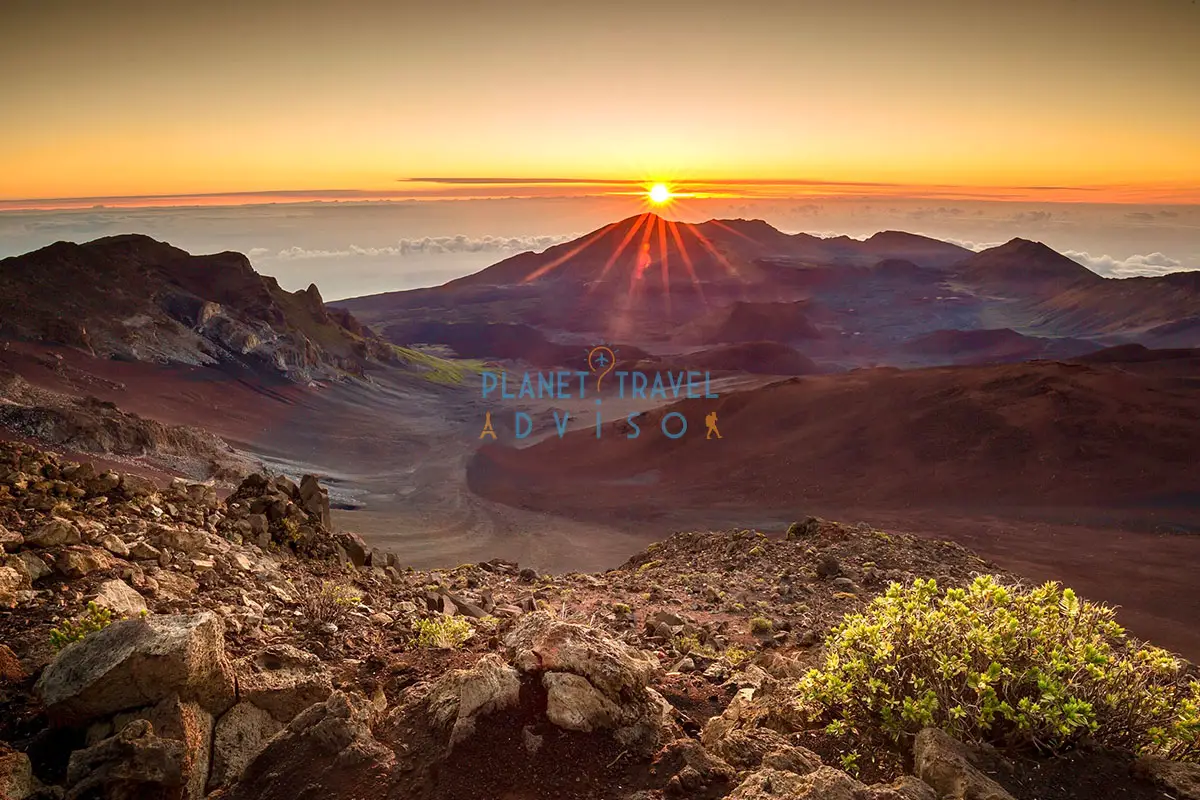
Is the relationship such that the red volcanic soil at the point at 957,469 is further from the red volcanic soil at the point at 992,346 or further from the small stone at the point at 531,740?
the red volcanic soil at the point at 992,346

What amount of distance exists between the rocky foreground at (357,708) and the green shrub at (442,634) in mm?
30

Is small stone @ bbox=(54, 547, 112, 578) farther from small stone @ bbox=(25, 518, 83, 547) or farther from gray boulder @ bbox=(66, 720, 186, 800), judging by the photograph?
gray boulder @ bbox=(66, 720, 186, 800)

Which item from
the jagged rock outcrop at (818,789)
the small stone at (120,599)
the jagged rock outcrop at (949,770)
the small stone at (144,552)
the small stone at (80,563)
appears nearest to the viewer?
the jagged rock outcrop at (818,789)

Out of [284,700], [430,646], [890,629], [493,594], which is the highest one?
[890,629]

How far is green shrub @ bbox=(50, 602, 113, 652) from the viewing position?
4.53 m

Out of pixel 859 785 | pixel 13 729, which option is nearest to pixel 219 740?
pixel 13 729

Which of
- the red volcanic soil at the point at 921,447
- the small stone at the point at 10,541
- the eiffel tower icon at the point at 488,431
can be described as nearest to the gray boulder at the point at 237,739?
the small stone at the point at 10,541

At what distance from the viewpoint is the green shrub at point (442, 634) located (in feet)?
19.9

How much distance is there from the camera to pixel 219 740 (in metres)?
3.97

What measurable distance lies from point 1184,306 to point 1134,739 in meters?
132

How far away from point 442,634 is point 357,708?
2167 millimetres

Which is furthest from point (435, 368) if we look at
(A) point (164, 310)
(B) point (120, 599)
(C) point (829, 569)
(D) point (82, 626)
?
(D) point (82, 626)

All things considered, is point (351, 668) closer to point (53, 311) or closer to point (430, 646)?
point (430, 646)

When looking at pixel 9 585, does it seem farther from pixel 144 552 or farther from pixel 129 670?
pixel 129 670
